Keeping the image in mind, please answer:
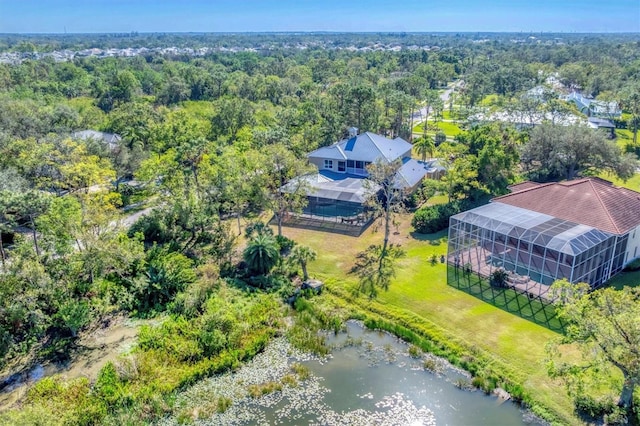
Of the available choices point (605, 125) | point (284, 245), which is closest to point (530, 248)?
point (284, 245)

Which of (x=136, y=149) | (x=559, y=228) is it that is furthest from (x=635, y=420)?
(x=136, y=149)

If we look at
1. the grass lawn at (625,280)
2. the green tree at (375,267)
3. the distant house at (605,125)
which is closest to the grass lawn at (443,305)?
the green tree at (375,267)

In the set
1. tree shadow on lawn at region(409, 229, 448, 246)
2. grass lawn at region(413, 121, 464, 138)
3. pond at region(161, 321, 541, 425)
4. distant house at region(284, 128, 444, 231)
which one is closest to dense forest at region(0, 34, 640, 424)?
tree shadow on lawn at region(409, 229, 448, 246)

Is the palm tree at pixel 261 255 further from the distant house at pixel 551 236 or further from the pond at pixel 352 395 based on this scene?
the distant house at pixel 551 236

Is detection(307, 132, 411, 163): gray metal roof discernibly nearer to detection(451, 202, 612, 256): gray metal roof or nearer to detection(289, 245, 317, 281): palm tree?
detection(451, 202, 612, 256): gray metal roof

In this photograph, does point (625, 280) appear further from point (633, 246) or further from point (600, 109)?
point (600, 109)

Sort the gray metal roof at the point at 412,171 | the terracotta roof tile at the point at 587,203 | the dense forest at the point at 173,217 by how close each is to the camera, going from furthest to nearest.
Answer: the gray metal roof at the point at 412,171
the terracotta roof tile at the point at 587,203
the dense forest at the point at 173,217

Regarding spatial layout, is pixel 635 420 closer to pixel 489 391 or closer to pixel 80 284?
pixel 489 391
